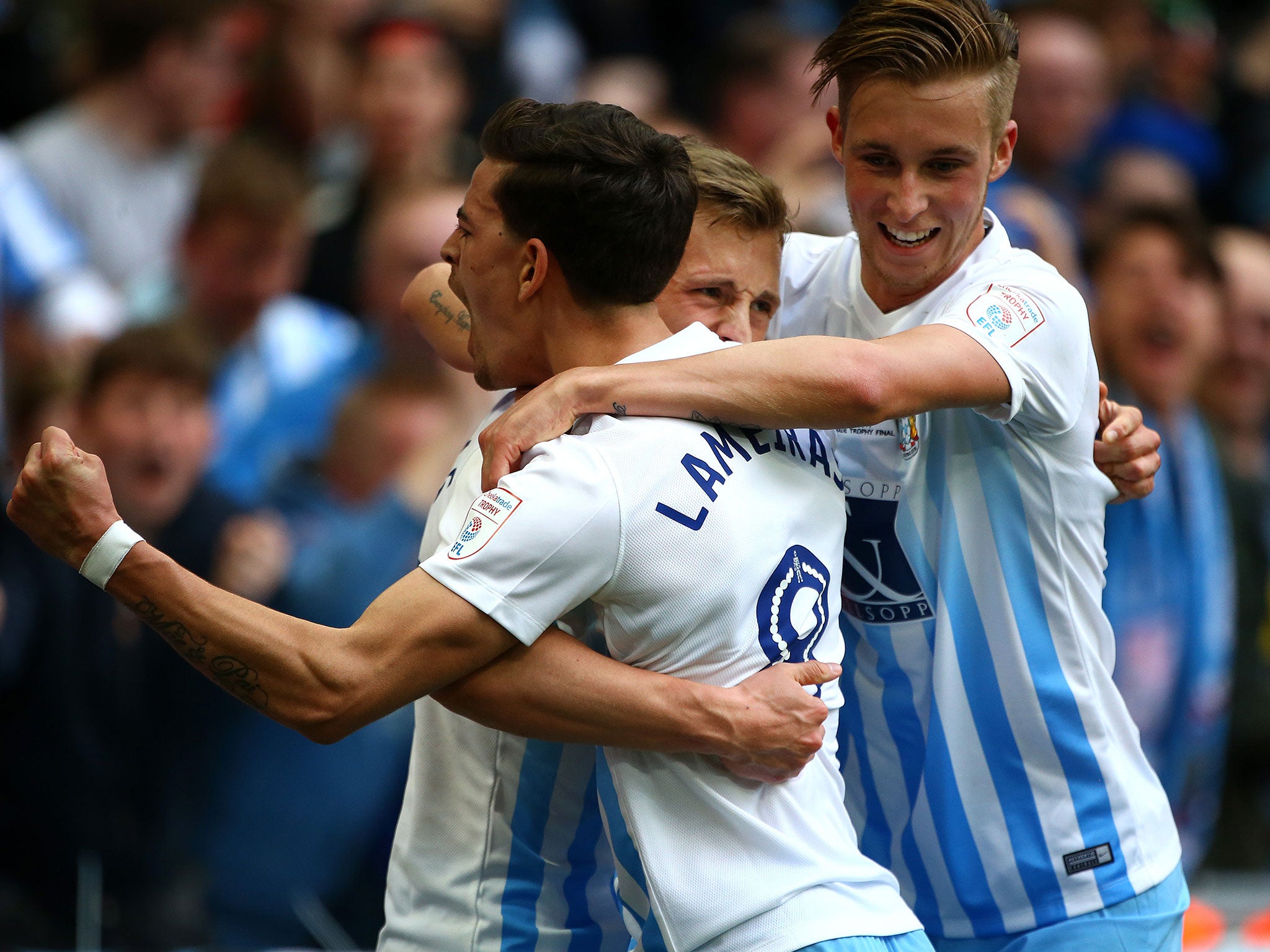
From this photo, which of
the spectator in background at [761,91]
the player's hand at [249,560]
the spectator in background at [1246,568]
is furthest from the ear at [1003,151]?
the spectator in background at [761,91]

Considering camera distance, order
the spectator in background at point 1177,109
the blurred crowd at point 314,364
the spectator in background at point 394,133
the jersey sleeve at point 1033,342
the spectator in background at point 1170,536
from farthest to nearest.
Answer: the spectator in background at point 1177,109
the spectator in background at point 394,133
the spectator in background at point 1170,536
the blurred crowd at point 314,364
the jersey sleeve at point 1033,342

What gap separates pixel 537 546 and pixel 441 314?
134cm

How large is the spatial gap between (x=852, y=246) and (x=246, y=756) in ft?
10.5

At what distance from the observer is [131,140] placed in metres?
7.02

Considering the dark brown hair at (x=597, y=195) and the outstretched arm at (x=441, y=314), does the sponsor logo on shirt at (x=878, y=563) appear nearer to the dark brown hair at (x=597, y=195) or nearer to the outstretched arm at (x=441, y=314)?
the dark brown hair at (x=597, y=195)

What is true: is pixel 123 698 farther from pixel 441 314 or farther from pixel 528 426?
pixel 528 426

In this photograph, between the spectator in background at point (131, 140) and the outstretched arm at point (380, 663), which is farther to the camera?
the spectator in background at point (131, 140)

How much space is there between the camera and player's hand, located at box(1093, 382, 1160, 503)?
3154mm

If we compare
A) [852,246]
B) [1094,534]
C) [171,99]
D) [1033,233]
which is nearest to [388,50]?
[171,99]

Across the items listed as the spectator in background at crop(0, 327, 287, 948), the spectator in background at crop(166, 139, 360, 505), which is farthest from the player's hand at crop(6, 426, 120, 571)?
the spectator in background at crop(166, 139, 360, 505)

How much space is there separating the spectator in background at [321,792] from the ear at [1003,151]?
2.87 metres

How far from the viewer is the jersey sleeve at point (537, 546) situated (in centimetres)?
241

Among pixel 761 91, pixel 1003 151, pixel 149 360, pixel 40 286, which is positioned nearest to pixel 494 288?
pixel 1003 151

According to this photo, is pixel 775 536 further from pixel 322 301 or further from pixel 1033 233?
pixel 322 301
